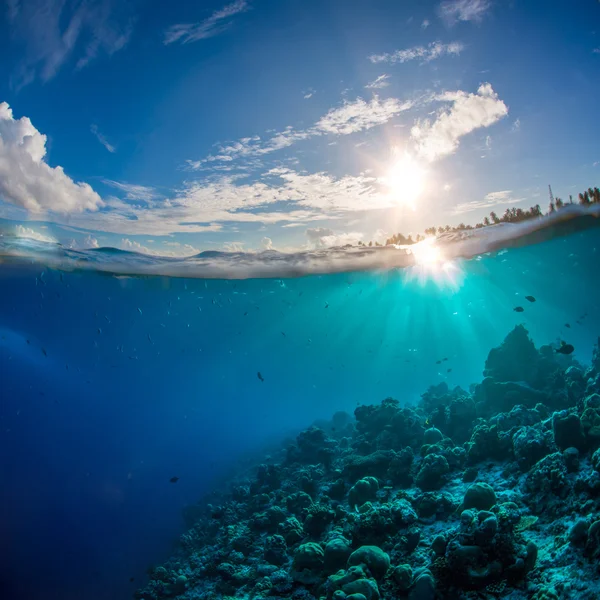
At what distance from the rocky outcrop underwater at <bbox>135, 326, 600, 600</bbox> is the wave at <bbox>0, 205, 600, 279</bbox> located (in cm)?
870

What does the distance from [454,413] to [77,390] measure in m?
95.3

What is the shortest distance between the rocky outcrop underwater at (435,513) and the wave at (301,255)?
28.5 ft

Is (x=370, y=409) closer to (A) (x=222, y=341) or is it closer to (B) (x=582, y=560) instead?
(B) (x=582, y=560)

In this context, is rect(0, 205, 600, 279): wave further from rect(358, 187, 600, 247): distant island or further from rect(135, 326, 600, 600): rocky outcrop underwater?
rect(135, 326, 600, 600): rocky outcrop underwater

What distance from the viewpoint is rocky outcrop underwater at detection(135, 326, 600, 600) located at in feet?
18.9

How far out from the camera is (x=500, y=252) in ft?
91.5

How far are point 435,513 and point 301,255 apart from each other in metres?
17.8

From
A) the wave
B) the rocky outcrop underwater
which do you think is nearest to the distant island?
the wave

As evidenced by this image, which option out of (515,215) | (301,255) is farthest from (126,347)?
(515,215)

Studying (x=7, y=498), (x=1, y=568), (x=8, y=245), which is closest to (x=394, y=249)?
(x=8, y=245)

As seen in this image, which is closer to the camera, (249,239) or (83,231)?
(83,231)

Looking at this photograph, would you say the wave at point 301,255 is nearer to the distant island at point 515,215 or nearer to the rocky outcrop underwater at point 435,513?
the distant island at point 515,215

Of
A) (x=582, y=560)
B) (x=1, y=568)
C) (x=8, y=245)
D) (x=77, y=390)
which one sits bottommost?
(x=1, y=568)

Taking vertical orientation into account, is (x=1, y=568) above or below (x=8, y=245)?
below
